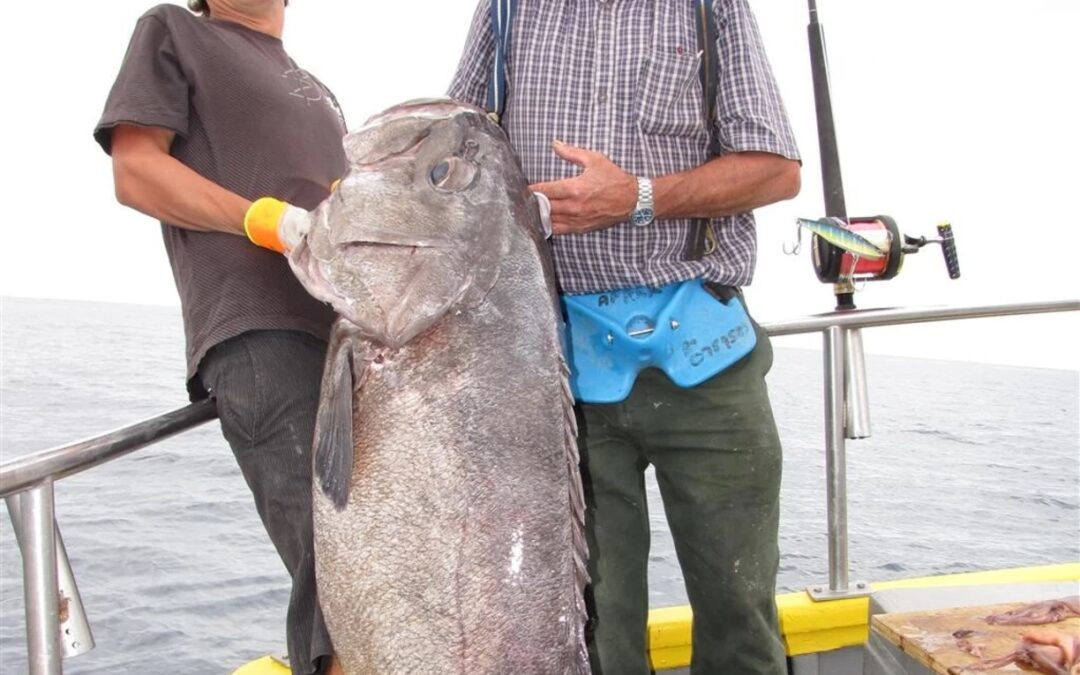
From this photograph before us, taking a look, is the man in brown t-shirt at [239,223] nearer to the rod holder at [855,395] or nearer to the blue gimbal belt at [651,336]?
the blue gimbal belt at [651,336]

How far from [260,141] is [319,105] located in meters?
0.24

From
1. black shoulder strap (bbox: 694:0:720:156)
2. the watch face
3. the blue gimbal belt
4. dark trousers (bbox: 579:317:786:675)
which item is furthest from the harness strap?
dark trousers (bbox: 579:317:786:675)

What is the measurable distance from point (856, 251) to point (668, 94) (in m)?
1.43

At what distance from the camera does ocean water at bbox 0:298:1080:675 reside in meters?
8.26

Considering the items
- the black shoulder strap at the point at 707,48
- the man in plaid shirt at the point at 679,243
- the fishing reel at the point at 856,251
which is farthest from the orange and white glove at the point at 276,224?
the fishing reel at the point at 856,251

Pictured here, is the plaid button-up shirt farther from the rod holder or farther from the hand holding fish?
the rod holder

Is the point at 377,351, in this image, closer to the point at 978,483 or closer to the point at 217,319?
the point at 217,319

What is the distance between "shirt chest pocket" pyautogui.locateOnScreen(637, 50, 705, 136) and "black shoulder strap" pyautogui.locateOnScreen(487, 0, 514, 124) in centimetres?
40

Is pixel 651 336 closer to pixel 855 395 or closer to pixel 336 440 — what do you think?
pixel 336 440

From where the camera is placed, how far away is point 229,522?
11938 millimetres

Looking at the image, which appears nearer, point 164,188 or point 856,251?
point 164,188

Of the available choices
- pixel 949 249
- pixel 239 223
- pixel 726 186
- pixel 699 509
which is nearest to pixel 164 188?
pixel 239 223

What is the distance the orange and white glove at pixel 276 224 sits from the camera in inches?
66.5

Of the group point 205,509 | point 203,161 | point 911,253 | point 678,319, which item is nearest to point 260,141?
point 203,161
